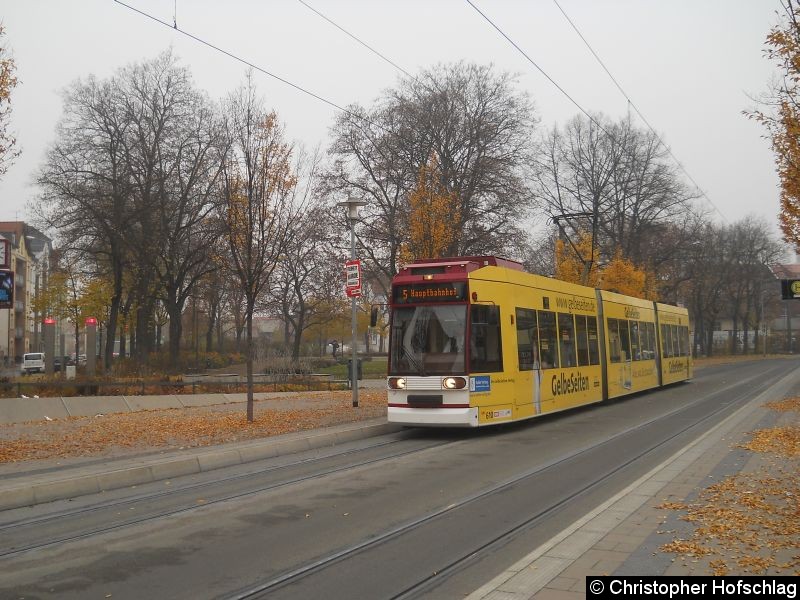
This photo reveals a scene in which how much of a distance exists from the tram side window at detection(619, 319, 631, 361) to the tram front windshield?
9.81 metres

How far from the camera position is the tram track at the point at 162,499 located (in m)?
6.86

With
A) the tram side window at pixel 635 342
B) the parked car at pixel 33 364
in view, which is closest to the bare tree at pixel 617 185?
the tram side window at pixel 635 342

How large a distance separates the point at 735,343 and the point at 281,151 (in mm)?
75499

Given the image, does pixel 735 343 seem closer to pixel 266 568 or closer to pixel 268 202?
pixel 268 202

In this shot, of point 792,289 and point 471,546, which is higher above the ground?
point 792,289

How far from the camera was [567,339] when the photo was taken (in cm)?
1762

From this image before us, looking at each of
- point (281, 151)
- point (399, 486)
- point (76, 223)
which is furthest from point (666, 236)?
point (399, 486)

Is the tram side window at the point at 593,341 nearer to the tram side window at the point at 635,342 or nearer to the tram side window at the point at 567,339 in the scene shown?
the tram side window at the point at 567,339

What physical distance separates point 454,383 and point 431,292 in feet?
6.06

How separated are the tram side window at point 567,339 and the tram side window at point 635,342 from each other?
5833 millimetres

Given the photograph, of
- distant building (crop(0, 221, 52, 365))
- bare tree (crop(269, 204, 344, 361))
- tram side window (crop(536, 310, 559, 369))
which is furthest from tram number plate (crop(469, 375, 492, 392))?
distant building (crop(0, 221, 52, 365))

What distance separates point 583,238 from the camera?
40.2 meters

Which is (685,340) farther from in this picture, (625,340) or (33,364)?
(33,364)

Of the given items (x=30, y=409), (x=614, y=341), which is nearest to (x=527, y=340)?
(x=614, y=341)
